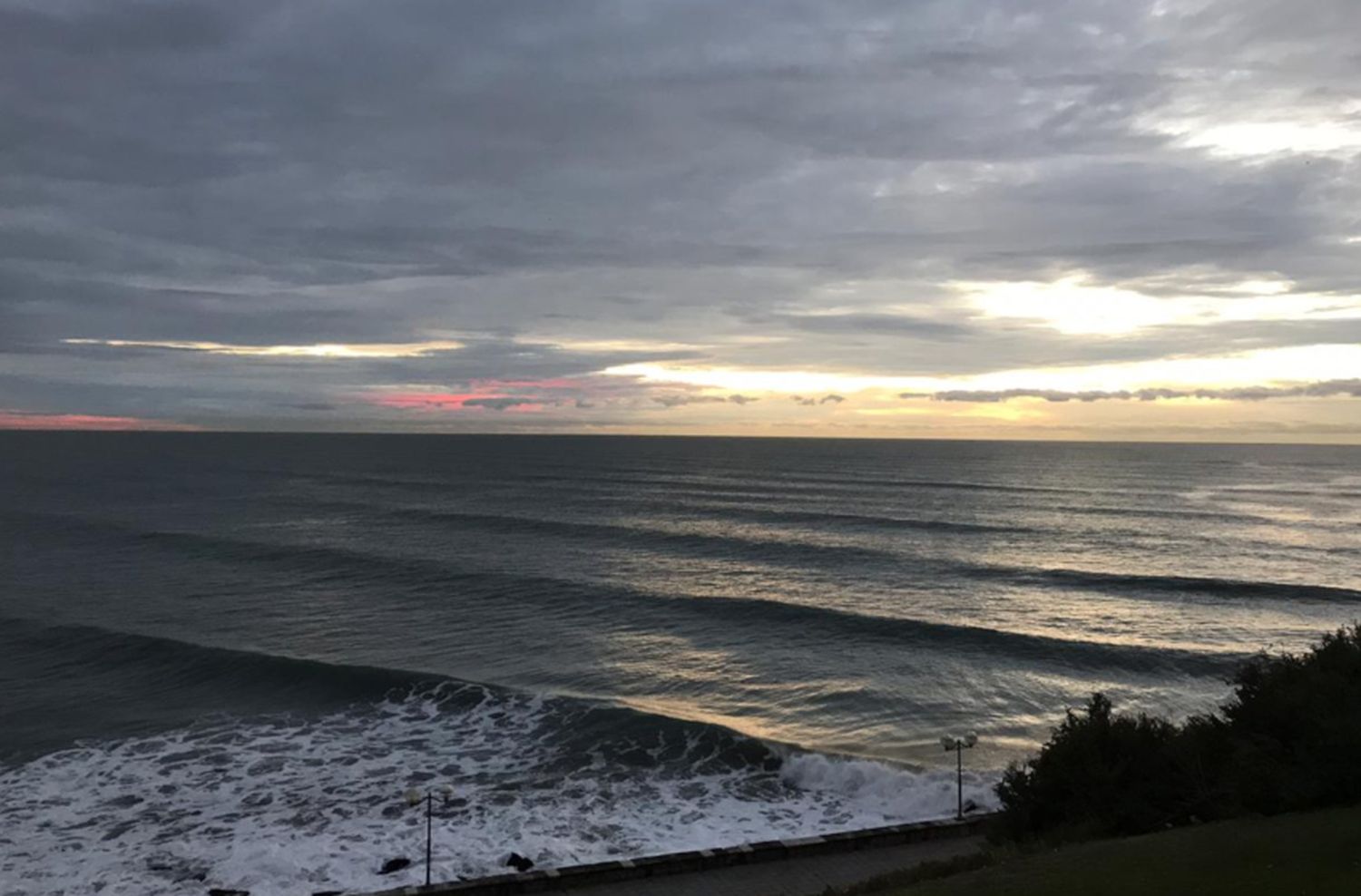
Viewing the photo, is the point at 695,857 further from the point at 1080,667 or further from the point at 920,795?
the point at 1080,667

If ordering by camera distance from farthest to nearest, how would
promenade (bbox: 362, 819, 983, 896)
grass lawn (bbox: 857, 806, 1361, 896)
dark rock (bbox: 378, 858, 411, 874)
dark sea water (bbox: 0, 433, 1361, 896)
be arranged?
dark sea water (bbox: 0, 433, 1361, 896) → dark rock (bbox: 378, 858, 411, 874) → promenade (bbox: 362, 819, 983, 896) → grass lawn (bbox: 857, 806, 1361, 896)

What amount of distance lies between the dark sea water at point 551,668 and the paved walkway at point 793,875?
263cm

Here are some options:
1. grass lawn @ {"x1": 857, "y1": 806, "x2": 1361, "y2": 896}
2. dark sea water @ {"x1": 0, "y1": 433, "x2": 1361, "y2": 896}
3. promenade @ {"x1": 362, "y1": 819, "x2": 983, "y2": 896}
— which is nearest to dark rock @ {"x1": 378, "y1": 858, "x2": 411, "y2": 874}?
dark sea water @ {"x1": 0, "y1": 433, "x2": 1361, "y2": 896}

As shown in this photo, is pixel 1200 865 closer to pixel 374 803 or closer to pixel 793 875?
pixel 793 875

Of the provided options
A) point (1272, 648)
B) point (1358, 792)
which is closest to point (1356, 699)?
point (1358, 792)

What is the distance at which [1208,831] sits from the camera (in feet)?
52.5

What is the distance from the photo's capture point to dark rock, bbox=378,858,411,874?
2128 cm

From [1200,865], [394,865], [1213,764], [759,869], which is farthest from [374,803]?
[1213,764]

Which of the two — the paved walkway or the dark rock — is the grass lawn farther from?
the dark rock

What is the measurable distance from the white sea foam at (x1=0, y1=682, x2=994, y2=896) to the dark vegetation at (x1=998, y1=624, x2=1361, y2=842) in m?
6.46

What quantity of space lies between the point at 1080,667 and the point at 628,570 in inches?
1217

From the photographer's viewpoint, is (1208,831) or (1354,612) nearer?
(1208,831)

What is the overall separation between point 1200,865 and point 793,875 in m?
8.67

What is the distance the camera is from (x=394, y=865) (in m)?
21.5
